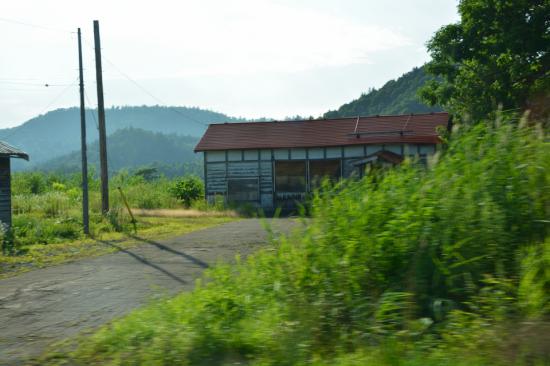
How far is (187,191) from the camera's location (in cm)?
3825

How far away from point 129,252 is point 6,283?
440cm

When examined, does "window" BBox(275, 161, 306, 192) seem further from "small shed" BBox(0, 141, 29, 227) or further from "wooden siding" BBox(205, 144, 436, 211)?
"small shed" BBox(0, 141, 29, 227)

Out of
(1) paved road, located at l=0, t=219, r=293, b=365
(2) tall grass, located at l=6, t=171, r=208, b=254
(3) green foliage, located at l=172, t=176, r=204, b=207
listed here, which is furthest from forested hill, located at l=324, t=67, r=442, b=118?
(1) paved road, located at l=0, t=219, r=293, b=365

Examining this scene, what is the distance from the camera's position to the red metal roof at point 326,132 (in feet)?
112

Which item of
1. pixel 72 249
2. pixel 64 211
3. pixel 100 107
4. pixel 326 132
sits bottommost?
pixel 72 249

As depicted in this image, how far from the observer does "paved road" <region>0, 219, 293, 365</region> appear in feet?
21.2

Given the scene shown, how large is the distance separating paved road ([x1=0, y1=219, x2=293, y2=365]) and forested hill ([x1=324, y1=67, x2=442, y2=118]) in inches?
2742

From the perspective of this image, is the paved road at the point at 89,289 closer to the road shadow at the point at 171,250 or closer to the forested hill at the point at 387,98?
the road shadow at the point at 171,250

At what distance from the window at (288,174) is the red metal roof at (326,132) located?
119cm

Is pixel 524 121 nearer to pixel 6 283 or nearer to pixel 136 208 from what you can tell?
pixel 6 283

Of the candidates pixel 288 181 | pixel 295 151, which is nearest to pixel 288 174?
pixel 288 181

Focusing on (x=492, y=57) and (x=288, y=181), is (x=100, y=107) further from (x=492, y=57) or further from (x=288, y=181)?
(x=492, y=57)

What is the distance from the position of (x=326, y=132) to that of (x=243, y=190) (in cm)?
629

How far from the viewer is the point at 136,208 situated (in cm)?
3375
